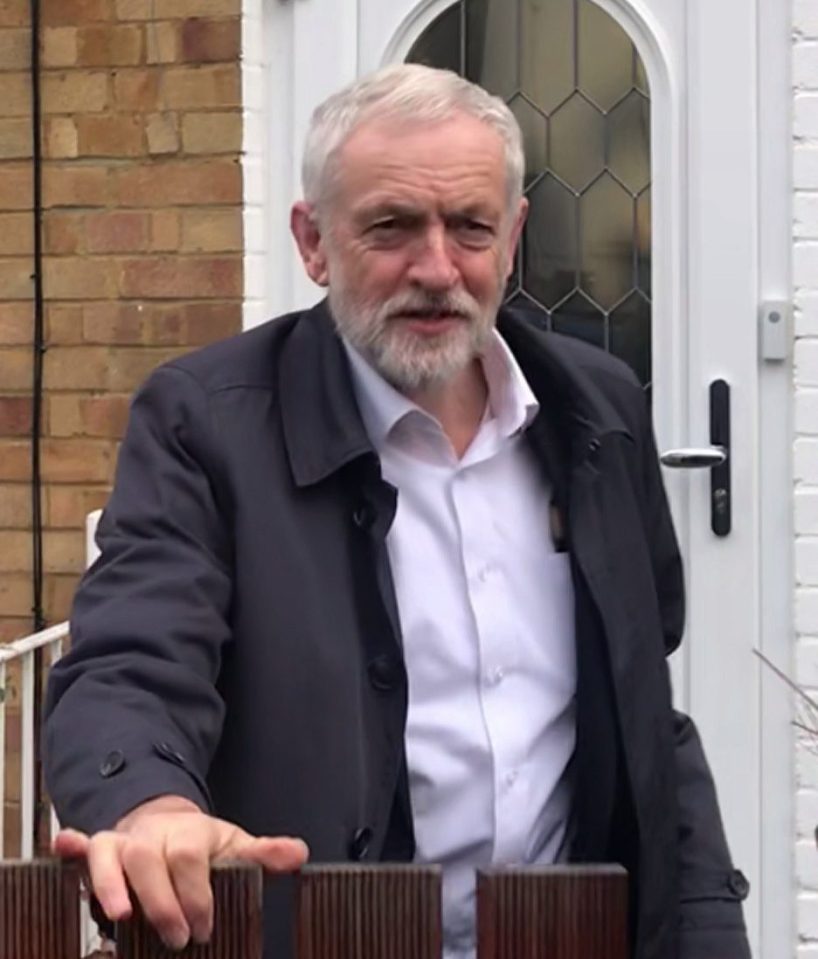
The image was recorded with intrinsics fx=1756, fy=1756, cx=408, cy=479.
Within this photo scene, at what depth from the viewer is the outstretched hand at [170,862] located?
119cm

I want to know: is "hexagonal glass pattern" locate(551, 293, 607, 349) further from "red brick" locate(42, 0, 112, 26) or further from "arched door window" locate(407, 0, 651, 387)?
"red brick" locate(42, 0, 112, 26)

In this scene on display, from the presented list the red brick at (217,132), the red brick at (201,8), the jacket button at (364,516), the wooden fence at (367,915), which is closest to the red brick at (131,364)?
the red brick at (217,132)

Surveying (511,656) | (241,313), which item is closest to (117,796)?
(511,656)

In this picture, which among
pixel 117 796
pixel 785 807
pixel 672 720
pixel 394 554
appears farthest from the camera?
pixel 785 807

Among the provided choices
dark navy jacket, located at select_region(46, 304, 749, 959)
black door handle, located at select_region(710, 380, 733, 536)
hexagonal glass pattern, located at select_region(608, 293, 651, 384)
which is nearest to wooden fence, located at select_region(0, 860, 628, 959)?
dark navy jacket, located at select_region(46, 304, 749, 959)

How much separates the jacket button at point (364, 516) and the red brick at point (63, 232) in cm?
218

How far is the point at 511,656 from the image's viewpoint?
1.81 m

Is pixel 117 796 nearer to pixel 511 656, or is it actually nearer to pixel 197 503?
pixel 197 503

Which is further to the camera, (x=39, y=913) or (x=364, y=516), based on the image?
(x=364, y=516)

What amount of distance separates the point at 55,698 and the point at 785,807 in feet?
7.76

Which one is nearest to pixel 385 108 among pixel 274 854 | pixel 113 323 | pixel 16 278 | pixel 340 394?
pixel 340 394

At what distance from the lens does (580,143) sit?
3686 millimetres

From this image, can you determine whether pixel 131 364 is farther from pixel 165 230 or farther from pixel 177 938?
pixel 177 938

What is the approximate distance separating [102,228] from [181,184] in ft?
0.66
